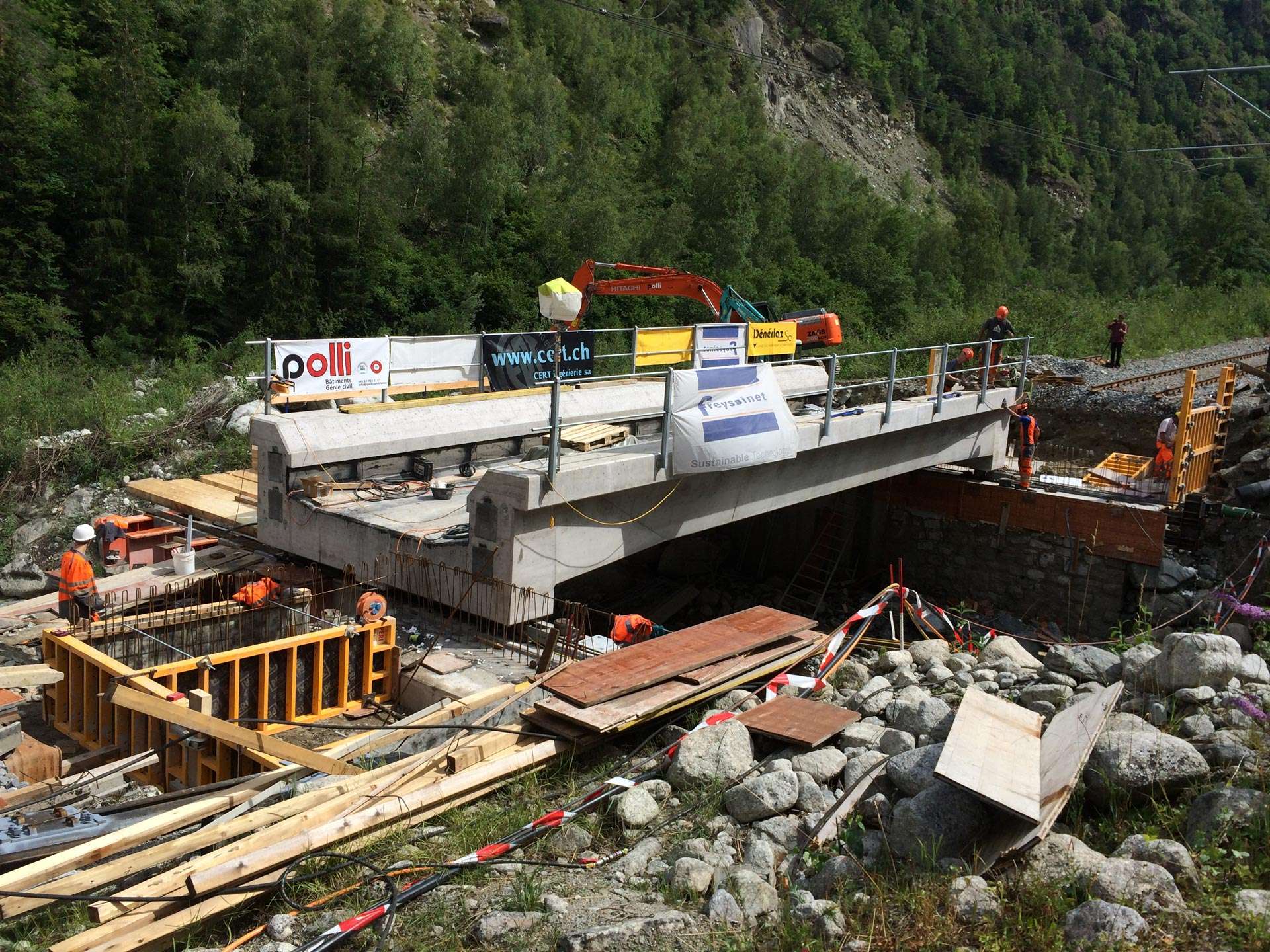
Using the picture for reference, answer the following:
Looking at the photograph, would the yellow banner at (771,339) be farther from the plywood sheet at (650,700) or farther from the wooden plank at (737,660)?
the plywood sheet at (650,700)

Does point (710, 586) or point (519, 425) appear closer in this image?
point (519, 425)

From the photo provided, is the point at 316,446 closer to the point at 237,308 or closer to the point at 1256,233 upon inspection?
the point at 237,308

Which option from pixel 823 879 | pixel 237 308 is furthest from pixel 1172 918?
pixel 237 308

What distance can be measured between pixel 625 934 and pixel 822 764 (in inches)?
100

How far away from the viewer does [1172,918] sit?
187 inches

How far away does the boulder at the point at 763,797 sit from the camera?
675cm

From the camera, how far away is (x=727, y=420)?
1187 centimetres

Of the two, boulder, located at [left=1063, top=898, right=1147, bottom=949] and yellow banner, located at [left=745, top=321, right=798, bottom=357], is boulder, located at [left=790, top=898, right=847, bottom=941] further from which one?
yellow banner, located at [left=745, top=321, right=798, bottom=357]

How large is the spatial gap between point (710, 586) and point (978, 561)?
5.24 m

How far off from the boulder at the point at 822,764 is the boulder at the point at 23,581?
1331 cm

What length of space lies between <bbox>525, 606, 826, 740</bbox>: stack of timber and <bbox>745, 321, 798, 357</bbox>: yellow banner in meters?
9.09

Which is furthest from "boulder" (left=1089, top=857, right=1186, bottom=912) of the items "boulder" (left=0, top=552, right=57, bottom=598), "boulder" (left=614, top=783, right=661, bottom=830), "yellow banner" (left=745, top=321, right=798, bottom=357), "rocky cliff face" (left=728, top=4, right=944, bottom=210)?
"rocky cliff face" (left=728, top=4, right=944, bottom=210)

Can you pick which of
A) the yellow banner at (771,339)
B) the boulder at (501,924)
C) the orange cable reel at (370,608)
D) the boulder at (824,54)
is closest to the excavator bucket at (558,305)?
the orange cable reel at (370,608)

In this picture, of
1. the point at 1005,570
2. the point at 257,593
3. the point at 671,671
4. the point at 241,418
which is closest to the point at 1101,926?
the point at 671,671
